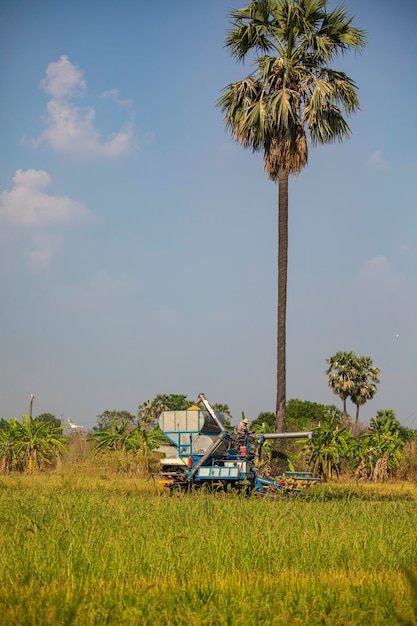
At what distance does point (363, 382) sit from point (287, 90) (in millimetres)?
47003

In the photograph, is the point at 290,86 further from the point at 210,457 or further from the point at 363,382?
the point at 363,382

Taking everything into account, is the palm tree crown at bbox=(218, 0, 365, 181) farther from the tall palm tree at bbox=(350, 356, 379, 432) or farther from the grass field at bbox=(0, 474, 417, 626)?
the tall palm tree at bbox=(350, 356, 379, 432)

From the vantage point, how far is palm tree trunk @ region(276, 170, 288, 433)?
26.0 m

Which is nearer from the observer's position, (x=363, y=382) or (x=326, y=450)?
(x=326, y=450)

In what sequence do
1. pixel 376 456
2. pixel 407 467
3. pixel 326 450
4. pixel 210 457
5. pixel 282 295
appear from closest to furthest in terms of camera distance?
pixel 210 457 < pixel 282 295 < pixel 326 450 < pixel 376 456 < pixel 407 467

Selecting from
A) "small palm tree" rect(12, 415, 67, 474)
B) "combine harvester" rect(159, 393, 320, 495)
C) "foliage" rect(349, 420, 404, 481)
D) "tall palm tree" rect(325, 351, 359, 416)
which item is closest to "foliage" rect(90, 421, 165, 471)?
"small palm tree" rect(12, 415, 67, 474)

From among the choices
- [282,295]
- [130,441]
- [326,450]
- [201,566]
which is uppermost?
[282,295]

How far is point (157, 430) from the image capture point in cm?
3023

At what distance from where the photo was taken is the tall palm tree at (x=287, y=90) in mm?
28219

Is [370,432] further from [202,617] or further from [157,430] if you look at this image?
[202,617]

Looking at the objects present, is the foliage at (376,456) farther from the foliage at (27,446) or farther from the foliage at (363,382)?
the foliage at (363,382)

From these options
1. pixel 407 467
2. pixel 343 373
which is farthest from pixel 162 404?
pixel 407 467

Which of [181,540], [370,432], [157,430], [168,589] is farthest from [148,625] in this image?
[370,432]

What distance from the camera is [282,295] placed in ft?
89.5
